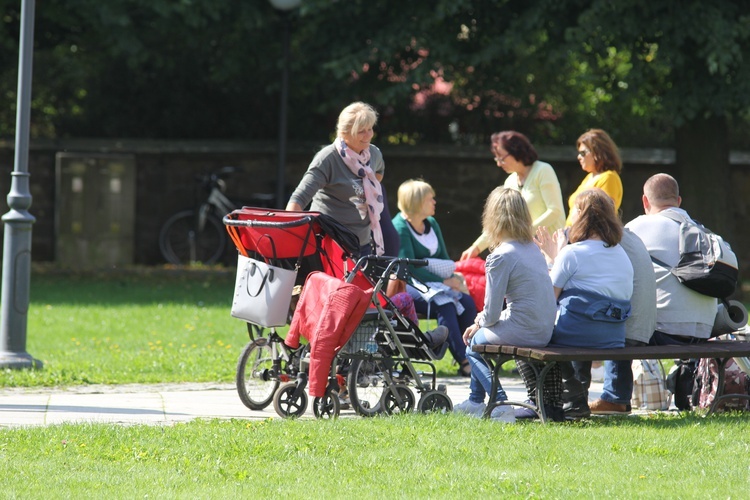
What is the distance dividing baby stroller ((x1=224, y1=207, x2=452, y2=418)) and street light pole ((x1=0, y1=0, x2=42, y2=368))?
2742 millimetres

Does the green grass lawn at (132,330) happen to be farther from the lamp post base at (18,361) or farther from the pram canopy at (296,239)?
the pram canopy at (296,239)

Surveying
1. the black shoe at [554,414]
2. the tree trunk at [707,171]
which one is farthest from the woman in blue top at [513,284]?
the tree trunk at [707,171]

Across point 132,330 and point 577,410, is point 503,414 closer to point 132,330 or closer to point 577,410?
point 577,410

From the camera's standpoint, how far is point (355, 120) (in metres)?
7.76

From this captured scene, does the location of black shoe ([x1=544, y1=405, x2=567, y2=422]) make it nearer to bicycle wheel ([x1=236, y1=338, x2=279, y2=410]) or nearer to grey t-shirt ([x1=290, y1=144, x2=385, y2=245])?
bicycle wheel ([x1=236, y1=338, x2=279, y2=410])

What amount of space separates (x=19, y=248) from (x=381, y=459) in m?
4.89

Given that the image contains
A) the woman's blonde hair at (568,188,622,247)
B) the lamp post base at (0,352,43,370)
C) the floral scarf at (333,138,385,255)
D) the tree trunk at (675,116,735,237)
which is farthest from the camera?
the tree trunk at (675,116,735,237)

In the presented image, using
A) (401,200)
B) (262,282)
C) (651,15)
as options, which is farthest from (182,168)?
(262,282)

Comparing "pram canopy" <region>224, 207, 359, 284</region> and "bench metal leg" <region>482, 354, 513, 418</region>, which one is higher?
"pram canopy" <region>224, 207, 359, 284</region>

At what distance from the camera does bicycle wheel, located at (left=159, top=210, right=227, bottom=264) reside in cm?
1814


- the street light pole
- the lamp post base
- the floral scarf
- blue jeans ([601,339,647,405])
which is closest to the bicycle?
the street light pole

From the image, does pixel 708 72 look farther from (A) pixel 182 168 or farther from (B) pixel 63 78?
(B) pixel 63 78

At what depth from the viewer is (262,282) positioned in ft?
23.9

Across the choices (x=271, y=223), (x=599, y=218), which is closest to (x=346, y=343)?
(x=271, y=223)
